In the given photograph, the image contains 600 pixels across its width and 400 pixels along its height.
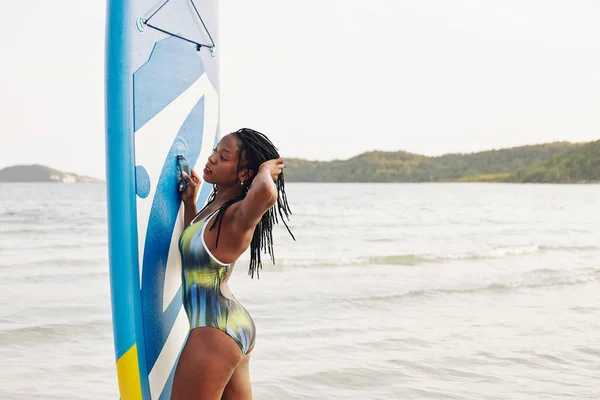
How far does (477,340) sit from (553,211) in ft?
84.0


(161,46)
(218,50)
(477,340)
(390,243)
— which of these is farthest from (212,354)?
(390,243)

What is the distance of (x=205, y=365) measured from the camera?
2.36 m

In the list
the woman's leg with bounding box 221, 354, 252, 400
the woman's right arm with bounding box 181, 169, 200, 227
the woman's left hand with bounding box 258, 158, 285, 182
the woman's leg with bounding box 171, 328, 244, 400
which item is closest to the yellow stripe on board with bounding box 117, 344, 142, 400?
the woman's leg with bounding box 171, 328, 244, 400

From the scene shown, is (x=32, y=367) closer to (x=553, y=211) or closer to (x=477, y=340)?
(x=477, y=340)

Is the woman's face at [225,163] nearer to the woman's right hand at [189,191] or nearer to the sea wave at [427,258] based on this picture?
the woman's right hand at [189,191]

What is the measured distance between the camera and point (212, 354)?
7.86 feet

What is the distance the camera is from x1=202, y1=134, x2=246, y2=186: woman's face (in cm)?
253

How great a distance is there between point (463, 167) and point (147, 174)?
240ft

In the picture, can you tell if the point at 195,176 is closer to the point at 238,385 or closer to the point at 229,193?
the point at 229,193

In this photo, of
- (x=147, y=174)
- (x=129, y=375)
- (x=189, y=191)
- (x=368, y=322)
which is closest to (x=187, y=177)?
(x=189, y=191)

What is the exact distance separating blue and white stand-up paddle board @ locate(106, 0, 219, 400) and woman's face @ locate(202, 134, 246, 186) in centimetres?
22

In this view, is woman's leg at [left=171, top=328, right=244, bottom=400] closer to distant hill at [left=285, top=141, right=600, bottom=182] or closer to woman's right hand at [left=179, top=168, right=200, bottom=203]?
woman's right hand at [left=179, top=168, right=200, bottom=203]

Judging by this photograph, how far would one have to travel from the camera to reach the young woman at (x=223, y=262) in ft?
7.75

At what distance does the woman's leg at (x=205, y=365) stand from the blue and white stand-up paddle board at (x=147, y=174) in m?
0.22
